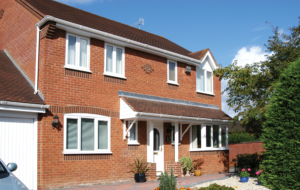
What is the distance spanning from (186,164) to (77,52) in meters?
7.80

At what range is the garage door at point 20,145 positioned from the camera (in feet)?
33.0

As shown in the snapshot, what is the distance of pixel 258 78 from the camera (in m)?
13.0

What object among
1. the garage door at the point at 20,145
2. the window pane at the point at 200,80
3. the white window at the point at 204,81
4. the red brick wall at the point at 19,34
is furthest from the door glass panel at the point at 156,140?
the red brick wall at the point at 19,34

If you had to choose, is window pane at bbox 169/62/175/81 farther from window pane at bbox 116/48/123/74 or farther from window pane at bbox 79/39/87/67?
window pane at bbox 79/39/87/67

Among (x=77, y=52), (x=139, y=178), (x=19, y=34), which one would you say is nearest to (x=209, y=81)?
(x=139, y=178)

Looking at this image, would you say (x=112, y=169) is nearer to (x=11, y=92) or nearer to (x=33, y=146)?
(x=33, y=146)

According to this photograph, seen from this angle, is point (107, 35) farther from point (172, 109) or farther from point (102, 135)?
point (172, 109)

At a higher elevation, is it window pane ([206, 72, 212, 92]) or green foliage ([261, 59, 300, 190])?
window pane ([206, 72, 212, 92])

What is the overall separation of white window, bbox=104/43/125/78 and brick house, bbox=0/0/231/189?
45 mm

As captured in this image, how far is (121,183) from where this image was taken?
41.4 ft

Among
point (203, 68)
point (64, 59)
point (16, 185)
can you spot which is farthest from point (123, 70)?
point (16, 185)

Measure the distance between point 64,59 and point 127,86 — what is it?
10.8ft

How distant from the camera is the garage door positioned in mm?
10062

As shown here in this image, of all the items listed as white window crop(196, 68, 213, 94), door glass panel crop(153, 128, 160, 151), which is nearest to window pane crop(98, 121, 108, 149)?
door glass panel crop(153, 128, 160, 151)
